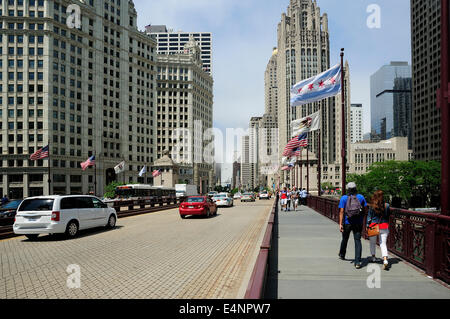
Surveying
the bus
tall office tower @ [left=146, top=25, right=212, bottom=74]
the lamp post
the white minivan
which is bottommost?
the bus

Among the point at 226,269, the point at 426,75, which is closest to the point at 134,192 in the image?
the point at 226,269

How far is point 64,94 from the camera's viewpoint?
80.8m

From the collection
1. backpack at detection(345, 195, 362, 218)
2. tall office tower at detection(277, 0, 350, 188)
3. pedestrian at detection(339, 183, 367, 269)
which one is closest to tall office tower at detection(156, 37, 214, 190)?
tall office tower at detection(277, 0, 350, 188)

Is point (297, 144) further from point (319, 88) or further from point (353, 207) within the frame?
point (353, 207)

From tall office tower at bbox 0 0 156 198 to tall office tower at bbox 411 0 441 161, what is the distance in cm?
9481

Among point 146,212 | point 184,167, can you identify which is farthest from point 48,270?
point 184,167

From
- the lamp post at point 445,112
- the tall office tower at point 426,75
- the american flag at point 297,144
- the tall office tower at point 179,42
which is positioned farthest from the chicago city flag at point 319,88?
the tall office tower at point 179,42

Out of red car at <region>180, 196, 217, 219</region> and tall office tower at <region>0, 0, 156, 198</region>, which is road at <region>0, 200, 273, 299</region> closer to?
red car at <region>180, 196, 217, 219</region>

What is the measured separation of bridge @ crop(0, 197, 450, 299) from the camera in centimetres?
637

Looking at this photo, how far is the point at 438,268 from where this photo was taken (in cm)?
699

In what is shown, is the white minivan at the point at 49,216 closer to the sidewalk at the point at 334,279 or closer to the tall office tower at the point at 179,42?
the sidewalk at the point at 334,279

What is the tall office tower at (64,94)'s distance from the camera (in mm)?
74875

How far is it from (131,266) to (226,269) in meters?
2.37
